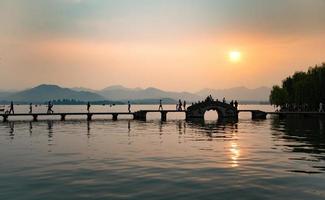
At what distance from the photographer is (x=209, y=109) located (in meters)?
102

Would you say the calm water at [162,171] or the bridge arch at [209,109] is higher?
the bridge arch at [209,109]

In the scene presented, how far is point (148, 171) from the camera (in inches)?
1019

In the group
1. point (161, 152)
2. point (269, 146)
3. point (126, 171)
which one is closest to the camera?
point (126, 171)

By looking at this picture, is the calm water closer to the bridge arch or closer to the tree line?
the bridge arch

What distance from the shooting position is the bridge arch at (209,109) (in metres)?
102

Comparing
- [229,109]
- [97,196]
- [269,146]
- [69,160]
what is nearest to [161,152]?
[69,160]

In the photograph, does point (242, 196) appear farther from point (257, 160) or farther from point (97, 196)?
point (257, 160)

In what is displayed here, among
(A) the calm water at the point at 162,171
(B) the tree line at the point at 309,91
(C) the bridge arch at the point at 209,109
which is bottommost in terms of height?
(A) the calm water at the point at 162,171

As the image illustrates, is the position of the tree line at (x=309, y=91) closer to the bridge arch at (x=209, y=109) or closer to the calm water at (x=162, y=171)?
the bridge arch at (x=209, y=109)

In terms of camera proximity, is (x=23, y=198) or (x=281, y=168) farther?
(x=281, y=168)

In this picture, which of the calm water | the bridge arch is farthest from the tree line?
the calm water

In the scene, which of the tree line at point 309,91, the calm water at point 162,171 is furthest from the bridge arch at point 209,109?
the calm water at point 162,171

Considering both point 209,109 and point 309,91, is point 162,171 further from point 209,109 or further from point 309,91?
point 309,91

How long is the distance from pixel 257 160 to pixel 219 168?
4786 millimetres
